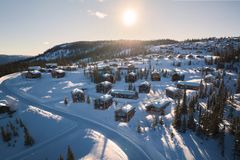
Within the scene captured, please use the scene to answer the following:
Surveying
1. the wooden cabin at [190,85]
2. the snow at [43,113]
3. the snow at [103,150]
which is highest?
the wooden cabin at [190,85]

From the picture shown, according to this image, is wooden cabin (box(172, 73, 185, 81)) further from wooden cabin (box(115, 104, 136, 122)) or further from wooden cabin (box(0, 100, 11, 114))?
wooden cabin (box(0, 100, 11, 114))

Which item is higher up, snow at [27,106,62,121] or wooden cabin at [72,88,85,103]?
wooden cabin at [72,88,85,103]

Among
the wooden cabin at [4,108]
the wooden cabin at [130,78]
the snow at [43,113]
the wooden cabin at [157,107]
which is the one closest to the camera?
the snow at [43,113]

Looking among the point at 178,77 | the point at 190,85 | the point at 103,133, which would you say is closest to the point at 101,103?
the point at 103,133

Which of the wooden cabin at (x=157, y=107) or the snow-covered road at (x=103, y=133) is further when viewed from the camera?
the wooden cabin at (x=157, y=107)

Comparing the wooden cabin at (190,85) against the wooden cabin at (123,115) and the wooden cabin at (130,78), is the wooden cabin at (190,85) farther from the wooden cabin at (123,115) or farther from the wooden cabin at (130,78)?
the wooden cabin at (123,115)

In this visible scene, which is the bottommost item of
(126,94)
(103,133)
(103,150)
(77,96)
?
(103,133)

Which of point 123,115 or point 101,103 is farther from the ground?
point 101,103

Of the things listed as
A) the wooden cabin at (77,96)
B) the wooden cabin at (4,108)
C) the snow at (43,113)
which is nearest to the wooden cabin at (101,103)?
the wooden cabin at (77,96)

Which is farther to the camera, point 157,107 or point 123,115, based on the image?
point 157,107

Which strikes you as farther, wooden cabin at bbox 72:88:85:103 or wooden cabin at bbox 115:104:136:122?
wooden cabin at bbox 72:88:85:103

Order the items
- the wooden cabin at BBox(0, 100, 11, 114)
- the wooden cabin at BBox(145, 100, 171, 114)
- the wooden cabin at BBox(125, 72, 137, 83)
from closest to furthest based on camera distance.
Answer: the wooden cabin at BBox(145, 100, 171, 114) < the wooden cabin at BBox(0, 100, 11, 114) < the wooden cabin at BBox(125, 72, 137, 83)

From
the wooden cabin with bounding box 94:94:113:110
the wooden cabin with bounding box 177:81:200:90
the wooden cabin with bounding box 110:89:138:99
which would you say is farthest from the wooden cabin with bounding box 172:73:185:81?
the wooden cabin with bounding box 94:94:113:110

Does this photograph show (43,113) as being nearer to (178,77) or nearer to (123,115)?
(123,115)
